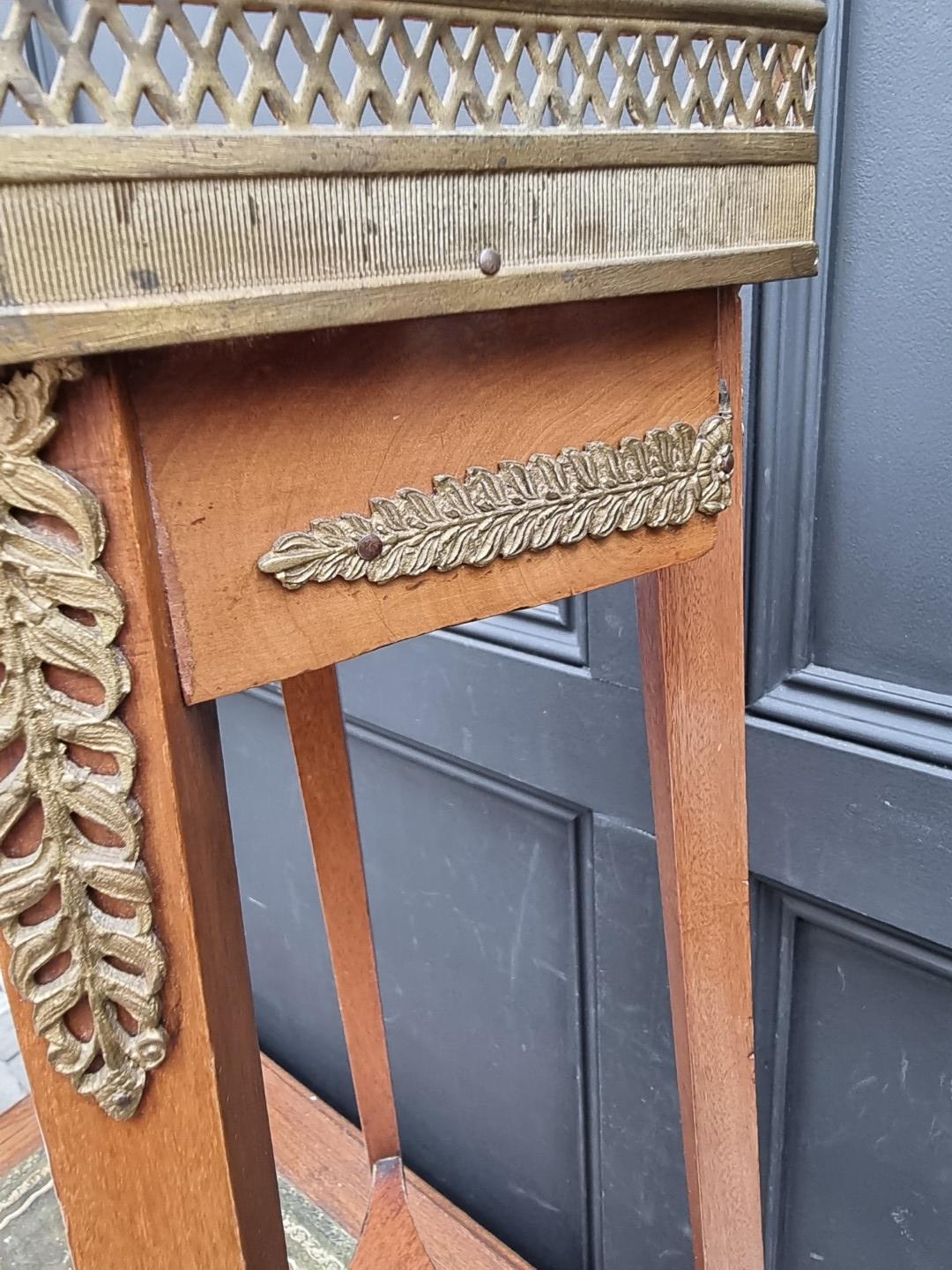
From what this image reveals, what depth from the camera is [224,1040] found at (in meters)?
0.27

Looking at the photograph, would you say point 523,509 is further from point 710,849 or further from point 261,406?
point 710,849

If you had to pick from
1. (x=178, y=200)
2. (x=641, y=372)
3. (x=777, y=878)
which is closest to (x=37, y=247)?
(x=178, y=200)

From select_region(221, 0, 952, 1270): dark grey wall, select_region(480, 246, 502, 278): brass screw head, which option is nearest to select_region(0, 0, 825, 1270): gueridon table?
select_region(480, 246, 502, 278): brass screw head

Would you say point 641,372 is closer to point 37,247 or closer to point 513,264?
point 513,264

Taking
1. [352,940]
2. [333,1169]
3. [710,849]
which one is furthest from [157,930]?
[333,1169]

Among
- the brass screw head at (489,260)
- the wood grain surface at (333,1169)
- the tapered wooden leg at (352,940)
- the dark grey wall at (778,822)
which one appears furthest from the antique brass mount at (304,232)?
the wood grain surface at (333,1169)

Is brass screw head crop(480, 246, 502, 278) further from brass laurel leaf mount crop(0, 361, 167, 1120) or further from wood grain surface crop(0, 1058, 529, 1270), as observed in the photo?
wood grain surface crop(0, 1058, 529, 1270)

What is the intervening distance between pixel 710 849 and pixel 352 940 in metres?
0.32

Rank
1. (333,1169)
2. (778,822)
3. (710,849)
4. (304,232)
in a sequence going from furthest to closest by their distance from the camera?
(333,1169) < (778,822) < (710,849) < (304,232)

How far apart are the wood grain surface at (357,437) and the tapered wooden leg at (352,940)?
1.02ft

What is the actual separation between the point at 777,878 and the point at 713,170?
0.47 meters

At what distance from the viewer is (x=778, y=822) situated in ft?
2.05

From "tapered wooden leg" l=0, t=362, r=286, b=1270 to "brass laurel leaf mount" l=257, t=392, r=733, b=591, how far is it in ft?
0.15

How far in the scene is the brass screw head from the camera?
0.83 ft
